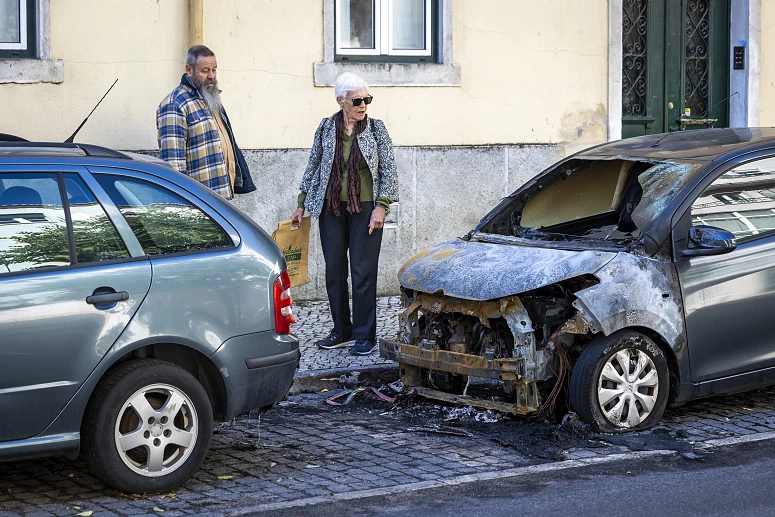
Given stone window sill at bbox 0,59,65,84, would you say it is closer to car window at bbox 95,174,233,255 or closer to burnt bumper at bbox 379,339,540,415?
burnt bumper at bbox 379,339,540,415

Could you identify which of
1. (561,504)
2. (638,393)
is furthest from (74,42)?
(561,504)

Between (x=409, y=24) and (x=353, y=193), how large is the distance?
343cm

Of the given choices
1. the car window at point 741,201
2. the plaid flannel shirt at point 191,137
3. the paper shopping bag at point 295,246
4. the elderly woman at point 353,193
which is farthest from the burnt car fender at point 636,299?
the plaid flannel shirt at point 191,137

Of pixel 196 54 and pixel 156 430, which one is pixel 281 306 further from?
pixel 196 54

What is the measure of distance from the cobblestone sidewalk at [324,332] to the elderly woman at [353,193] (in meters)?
0.16

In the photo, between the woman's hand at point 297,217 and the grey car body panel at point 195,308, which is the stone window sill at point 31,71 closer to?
the woman's hand at point 297,217

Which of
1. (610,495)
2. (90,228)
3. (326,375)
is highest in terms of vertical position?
(90,228)

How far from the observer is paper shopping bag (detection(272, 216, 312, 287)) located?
29.7 ft

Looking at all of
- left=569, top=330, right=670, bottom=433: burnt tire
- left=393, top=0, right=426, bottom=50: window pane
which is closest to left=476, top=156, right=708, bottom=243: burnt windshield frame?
left=569, top=330, right=670, bottom=433: burnt tire

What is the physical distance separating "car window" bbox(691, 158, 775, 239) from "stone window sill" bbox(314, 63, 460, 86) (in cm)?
479

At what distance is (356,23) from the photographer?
1171 centimetres

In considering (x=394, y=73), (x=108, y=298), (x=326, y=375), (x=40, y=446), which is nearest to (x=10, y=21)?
(x=394, y=73)

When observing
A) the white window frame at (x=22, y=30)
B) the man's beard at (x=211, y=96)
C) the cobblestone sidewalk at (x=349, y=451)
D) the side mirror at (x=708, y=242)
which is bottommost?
the cobblestone sidewalk at (x=349, y=451)

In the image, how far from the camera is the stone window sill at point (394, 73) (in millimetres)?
11352
